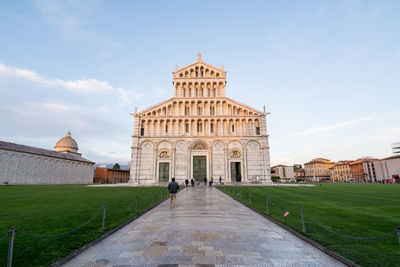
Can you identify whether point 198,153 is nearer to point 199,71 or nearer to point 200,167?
point 200,167

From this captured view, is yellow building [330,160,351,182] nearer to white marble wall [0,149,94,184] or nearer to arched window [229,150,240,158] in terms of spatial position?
arched window [229,150,240,158]

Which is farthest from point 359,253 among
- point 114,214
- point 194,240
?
point 114,214

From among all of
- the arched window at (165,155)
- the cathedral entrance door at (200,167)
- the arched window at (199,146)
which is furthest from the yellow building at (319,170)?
the arched window at (165,155)

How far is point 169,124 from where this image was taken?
3772cm

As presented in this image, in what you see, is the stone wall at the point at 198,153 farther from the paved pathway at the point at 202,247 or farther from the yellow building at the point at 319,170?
the yellow building at the point at 319,170

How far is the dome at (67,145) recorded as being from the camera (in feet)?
220

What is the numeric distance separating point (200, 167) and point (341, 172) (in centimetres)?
8809

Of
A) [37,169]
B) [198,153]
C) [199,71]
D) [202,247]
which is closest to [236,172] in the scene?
[198,153]

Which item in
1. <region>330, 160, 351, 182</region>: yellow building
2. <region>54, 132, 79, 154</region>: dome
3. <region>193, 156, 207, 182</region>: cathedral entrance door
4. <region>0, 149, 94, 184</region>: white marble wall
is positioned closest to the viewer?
<region>193, 156, 207, 182</region>: cathedral entrance door

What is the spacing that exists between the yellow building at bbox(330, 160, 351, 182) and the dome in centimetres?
10913

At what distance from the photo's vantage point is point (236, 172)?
1454 inches

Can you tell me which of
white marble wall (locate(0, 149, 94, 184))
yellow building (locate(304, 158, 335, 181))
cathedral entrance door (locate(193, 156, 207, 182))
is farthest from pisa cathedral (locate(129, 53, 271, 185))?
yellow building (locate(304, 158, 335, 181))

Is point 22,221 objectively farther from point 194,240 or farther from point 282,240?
point 282,240

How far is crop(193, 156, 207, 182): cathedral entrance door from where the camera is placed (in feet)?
120
